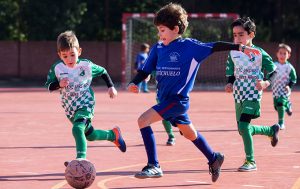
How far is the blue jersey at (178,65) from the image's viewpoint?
9102 millimetres

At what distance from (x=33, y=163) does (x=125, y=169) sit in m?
1.36

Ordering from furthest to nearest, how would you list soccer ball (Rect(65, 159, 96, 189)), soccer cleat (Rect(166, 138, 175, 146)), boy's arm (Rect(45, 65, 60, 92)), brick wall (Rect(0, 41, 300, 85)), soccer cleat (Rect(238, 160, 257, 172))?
brick wall (Rect(0, 41, 300, 85))
soccer cleat (Rect(166, 138, 175, 146))
soccer cleat (Rect(238, 160, 257, 172))
boy's arm (Rect(45, 65, 60, 92))
soccer ball (Rect(65, 159, 96, 189))

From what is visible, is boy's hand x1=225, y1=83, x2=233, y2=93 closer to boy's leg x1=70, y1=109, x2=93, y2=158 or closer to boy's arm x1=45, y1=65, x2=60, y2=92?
boy's leg x1=70, y1=109, x2=93, y2=158

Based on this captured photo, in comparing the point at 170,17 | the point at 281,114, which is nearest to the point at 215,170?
the point at 170,17

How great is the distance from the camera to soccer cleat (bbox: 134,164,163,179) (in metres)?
8.88

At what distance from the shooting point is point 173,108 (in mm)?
9047

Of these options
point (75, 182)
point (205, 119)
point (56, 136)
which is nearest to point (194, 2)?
point (205, 119)

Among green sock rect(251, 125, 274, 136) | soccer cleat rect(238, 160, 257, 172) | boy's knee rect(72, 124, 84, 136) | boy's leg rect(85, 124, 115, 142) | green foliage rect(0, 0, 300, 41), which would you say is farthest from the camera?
green foliage rect(0, 0, 300, 41)

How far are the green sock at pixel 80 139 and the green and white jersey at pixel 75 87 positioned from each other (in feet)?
1.06

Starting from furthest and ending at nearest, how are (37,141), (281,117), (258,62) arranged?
(281,117) → (37,141) → (258,62)

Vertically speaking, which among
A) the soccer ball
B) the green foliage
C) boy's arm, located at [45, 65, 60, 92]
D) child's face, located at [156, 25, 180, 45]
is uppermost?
child's face, located at [156, 25, 180, 45]

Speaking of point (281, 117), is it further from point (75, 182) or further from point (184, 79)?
point (75, 182)

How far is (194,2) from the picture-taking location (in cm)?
4131

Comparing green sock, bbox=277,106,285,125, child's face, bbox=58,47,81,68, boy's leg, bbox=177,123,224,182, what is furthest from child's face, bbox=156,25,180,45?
green sock, bbox=277,106,285,125
